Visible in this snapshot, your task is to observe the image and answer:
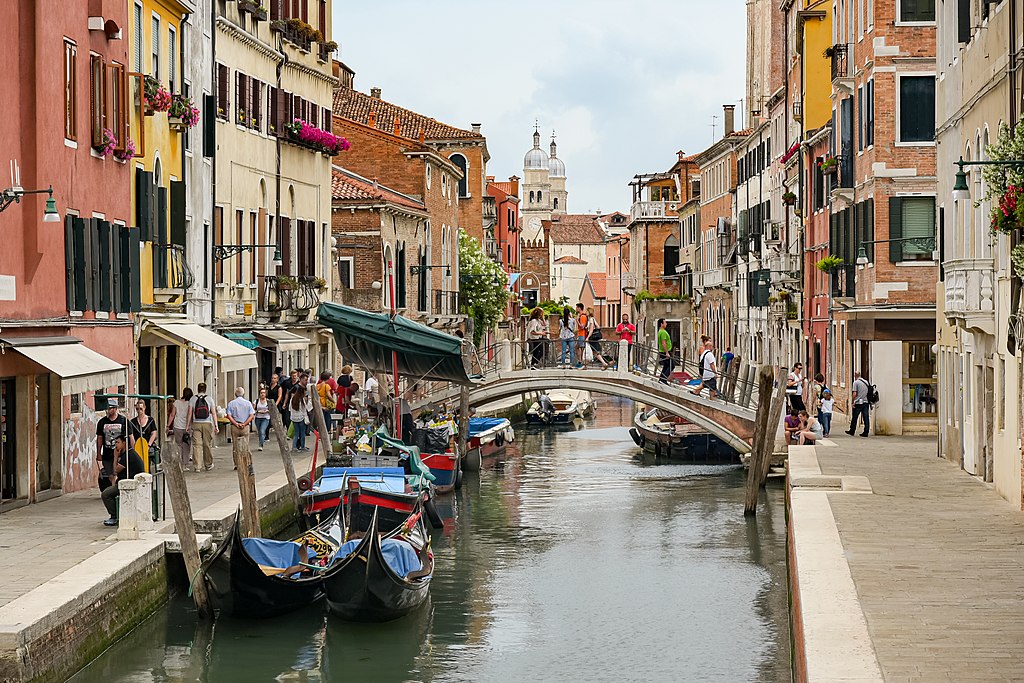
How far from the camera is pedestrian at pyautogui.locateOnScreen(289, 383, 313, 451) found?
2509cm

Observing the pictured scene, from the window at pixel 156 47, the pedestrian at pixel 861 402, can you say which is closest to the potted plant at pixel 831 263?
the pedestrian at pixel 861 402

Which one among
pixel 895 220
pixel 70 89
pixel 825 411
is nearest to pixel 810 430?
pixel 825 411

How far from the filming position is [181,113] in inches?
898

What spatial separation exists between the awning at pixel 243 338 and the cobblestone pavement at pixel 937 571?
10.7 m

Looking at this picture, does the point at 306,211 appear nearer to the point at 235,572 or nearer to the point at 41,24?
the point at 41,24

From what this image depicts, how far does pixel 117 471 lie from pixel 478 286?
3640 centimetres

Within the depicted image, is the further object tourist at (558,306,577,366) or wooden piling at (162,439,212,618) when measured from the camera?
tourist at (558,306,577,366)

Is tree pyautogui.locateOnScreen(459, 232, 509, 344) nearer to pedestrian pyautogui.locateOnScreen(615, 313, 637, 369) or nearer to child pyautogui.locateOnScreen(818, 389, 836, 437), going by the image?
pedestrian pyautogui.locateOnScreen(615, 313, 637, 369)

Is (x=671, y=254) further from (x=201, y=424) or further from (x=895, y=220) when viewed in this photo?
(x=201, y=424)

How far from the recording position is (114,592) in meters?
13.1

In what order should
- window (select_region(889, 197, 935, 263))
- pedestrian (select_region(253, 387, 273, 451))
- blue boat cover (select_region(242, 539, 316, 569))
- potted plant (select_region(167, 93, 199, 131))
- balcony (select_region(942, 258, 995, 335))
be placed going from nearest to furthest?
blue boat cover (select_region(242, 539, 316, 569)) → balcony (select_region(942, 258, 995, 335)) → potted plant (select_region(167, 93, 199, 131)) → pedestrian (select_region(253, 387, 273, 451)) → window (select_region(889, 197, 935, 263))

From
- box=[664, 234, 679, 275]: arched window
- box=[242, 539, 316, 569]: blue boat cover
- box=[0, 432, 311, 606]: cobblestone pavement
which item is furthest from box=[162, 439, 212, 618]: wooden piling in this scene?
box=[664, 234, 679, 275]: arched window

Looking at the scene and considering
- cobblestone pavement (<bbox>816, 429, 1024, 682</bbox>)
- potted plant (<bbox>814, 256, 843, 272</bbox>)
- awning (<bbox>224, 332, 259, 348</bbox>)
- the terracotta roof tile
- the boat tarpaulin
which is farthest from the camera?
the terracotta roof tile

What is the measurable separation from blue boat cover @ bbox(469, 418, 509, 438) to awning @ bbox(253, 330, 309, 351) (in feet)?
16.9
